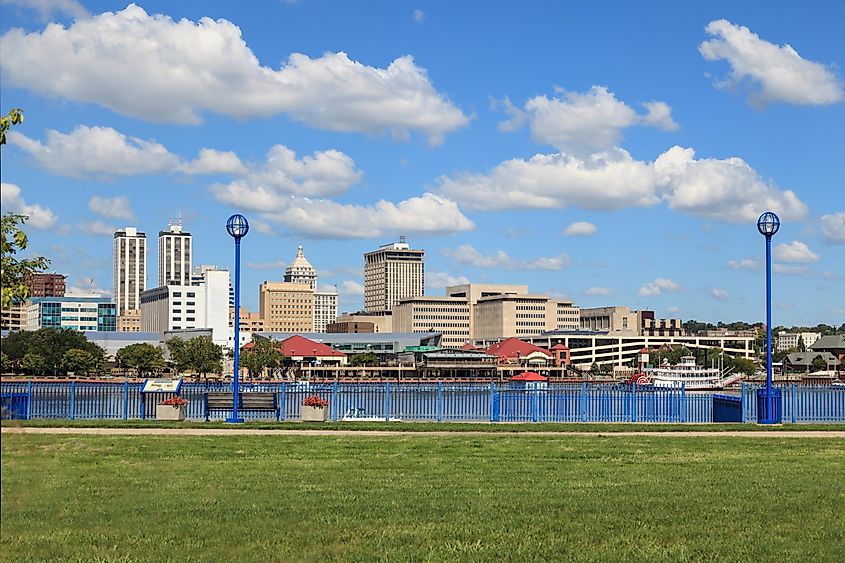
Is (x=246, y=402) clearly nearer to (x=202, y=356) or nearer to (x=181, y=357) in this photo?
(x=202, y=356)

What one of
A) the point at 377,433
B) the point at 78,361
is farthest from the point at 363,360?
the point at 377,433

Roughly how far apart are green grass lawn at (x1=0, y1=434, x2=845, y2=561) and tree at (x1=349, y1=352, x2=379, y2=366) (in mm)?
167883

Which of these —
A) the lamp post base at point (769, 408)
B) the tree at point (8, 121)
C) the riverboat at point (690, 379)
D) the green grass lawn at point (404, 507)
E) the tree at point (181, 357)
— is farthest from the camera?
the tree at point (181, 357)

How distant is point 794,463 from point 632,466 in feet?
11.3

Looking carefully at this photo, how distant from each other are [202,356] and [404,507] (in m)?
139

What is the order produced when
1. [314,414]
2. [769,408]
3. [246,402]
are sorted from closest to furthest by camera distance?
1. [314,414]
2. [769,408]
3. [246,402]

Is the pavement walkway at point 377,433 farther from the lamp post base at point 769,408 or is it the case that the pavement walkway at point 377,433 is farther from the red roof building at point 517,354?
the red roof building at point 517,354

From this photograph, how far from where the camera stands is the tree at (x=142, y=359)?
167 meters

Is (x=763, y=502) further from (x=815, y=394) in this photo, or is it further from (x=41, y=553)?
(x=815, y=394)

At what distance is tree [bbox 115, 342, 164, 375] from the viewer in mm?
167250

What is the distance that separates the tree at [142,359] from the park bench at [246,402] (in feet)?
436

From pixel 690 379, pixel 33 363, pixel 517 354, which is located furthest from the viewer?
pixel 517 354

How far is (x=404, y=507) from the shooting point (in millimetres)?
15633

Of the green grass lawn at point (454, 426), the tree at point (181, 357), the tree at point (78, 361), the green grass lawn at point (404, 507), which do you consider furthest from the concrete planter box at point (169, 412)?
the tree at point (181, 357)
